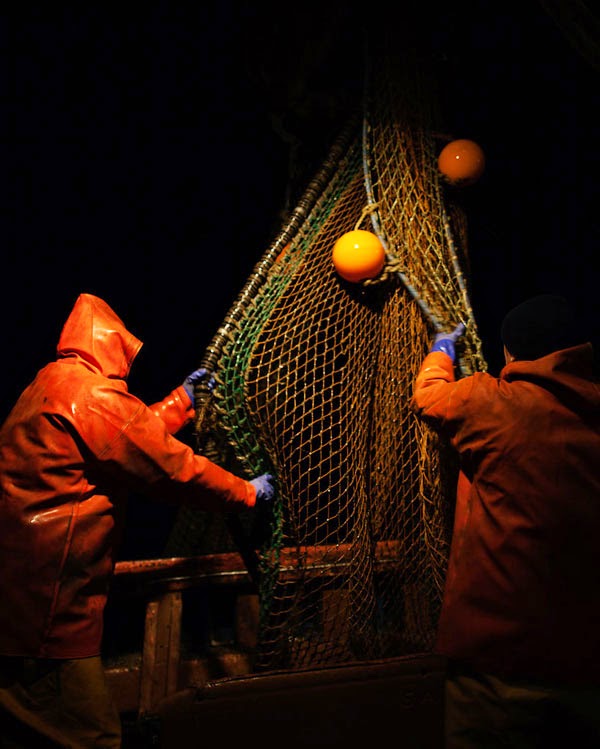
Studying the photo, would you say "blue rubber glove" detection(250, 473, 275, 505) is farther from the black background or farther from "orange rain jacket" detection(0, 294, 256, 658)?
the black background

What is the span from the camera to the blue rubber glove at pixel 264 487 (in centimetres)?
192

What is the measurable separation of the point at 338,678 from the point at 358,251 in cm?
138

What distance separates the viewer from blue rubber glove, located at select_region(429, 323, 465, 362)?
1916mm

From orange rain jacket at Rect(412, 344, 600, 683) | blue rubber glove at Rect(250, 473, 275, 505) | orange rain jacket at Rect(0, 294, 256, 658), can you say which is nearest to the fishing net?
blue rubber glove at Rect(250, 473, 275, 505)

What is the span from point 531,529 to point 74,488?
1.29 meters

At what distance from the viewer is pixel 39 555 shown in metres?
1.58

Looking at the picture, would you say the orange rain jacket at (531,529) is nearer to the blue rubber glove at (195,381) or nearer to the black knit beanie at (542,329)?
the black knit beanie at (542,329)

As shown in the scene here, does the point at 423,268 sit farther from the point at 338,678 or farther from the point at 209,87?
the point at 209,87

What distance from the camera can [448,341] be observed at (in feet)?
6.37

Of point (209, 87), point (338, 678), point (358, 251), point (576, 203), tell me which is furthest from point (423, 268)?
point (209, 87)

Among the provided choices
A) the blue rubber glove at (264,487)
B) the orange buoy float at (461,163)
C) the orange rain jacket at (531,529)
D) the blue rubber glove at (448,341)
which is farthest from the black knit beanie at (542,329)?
the blue rubber glove at (264,487)

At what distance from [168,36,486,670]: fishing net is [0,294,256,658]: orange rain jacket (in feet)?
0.78

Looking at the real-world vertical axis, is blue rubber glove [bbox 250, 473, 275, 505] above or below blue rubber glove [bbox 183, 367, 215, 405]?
below

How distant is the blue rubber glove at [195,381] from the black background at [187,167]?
0.96 m
